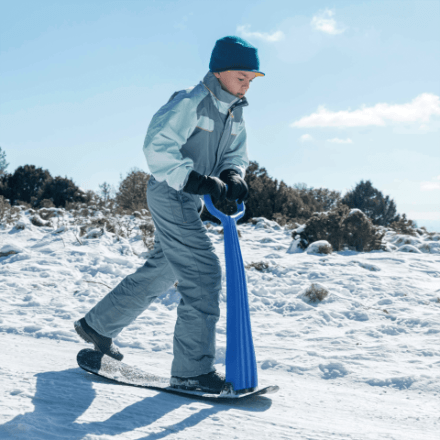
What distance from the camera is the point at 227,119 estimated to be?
6.89 ft

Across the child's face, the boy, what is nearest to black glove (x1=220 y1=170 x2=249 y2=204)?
the boy

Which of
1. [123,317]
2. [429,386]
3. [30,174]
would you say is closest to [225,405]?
[123,317]

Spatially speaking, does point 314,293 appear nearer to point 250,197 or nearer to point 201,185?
point 201,185

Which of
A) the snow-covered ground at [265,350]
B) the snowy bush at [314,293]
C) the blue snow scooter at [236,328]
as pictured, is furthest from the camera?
the snowy bush at [314,293]

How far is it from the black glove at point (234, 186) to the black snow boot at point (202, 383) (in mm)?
836

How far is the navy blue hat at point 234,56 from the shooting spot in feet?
6.47

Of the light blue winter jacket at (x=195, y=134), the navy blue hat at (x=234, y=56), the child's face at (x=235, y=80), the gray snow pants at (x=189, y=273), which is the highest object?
the navy blue hat at (x=234, y=56)

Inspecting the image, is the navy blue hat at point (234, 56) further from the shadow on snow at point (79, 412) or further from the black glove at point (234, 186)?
the shadow on snow at point (79, 412)

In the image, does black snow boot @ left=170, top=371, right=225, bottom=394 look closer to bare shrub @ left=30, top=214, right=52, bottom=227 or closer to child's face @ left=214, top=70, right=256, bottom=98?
child's face @ left=214, top=70, right=256, bottom=98

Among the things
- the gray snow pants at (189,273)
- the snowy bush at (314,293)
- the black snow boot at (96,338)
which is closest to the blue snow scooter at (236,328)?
the gray snow pants at (189,273)

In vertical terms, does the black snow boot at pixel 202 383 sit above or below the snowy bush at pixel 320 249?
below

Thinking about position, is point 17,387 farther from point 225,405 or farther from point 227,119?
point 227,119

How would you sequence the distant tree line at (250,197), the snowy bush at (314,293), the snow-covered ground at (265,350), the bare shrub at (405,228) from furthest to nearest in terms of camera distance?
the distant tree line at (250,197), the bare shrub at (405,228), the snowy bush at (314,293), the snow-covered ground at (265,350)

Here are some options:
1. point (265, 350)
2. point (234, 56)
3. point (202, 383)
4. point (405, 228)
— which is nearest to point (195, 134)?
point (234, 56)
